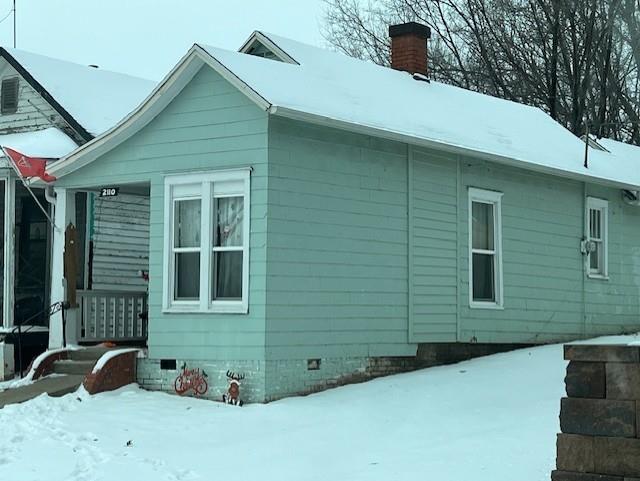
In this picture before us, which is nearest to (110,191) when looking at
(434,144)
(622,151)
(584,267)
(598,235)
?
(434,144)

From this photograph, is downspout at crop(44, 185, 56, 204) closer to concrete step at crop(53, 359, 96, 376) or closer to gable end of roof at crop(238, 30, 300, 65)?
concrete step at crop(53, 359, 96, 376)

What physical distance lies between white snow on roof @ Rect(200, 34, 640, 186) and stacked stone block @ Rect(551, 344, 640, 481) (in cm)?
614

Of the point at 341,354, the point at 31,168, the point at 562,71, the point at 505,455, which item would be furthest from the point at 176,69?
the point at 562,71

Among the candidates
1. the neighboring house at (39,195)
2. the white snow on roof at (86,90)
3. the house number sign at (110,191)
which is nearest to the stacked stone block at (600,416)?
Answer: the house number sign at (110,191)

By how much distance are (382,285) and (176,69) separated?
13.3 feet

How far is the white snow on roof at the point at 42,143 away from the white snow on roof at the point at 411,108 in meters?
3.82

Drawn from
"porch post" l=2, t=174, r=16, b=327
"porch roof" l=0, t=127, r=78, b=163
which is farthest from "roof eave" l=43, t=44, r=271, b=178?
"porch post" l=2, t=174, r=16, b=327

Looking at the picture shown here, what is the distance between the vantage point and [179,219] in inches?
542

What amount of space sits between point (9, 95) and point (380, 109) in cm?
741

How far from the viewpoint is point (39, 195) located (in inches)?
679

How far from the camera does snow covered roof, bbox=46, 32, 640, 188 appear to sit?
13.2 m

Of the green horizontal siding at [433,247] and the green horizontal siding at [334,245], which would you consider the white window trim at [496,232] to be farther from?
the green horizontal siding at [334,245]

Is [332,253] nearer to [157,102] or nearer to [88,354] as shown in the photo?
[157,102]

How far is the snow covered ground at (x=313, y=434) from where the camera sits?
9258mm
